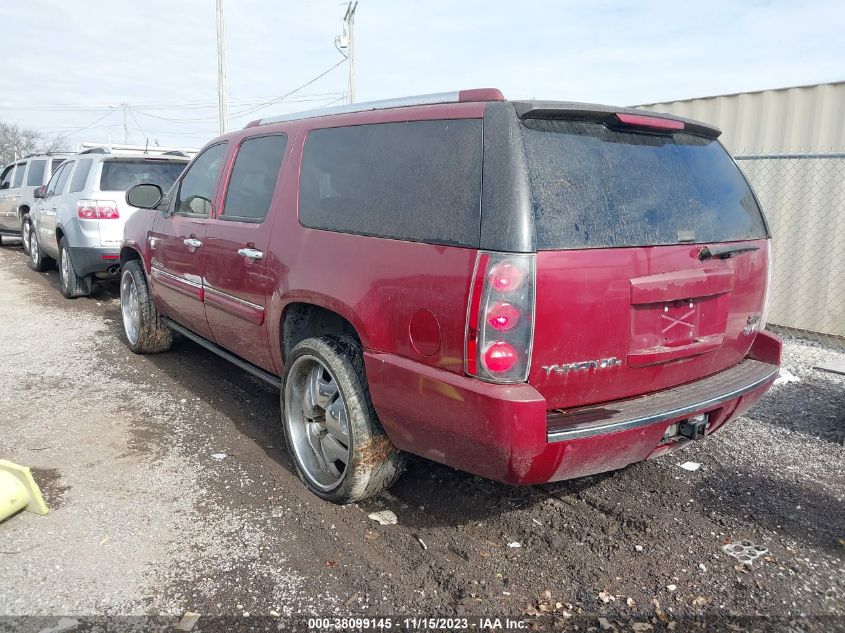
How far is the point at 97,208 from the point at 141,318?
2799mm

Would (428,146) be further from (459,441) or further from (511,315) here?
(459,441)

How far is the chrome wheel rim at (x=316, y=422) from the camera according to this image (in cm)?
316

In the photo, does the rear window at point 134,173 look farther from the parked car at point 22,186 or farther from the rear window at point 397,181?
the rear window at point 397,181

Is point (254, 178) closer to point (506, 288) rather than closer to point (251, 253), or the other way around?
point (251, 253)

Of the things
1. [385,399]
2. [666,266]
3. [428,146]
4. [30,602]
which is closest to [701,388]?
[666,266]

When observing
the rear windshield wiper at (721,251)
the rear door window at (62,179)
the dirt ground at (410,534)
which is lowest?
the dirt ground at (410,534)

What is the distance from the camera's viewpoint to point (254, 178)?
3.93 m

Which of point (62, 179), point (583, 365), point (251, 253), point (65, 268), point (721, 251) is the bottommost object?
point (65, 268)

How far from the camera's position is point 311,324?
3.40m

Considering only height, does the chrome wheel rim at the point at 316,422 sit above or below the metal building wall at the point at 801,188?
below

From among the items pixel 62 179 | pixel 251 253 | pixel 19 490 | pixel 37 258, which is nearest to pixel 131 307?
pixel 251 253

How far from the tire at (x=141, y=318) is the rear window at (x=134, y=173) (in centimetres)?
223

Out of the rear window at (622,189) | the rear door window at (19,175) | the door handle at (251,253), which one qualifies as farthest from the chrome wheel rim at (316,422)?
the rear door window at (19,175)

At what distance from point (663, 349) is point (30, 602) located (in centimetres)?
273
